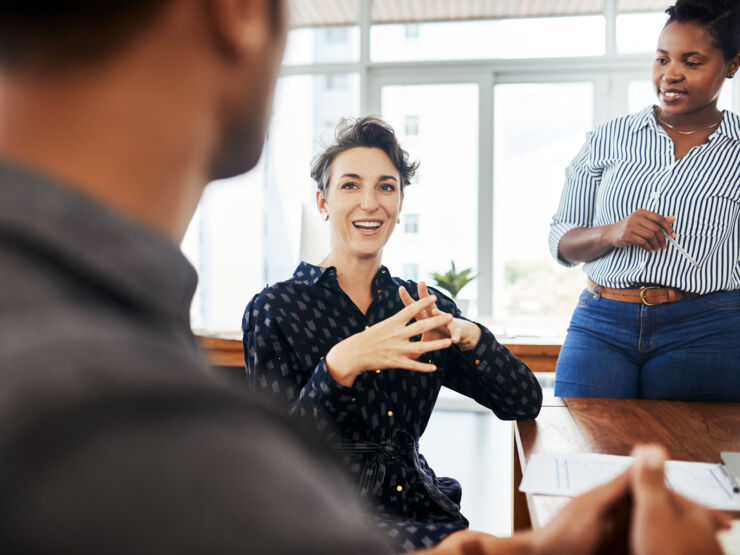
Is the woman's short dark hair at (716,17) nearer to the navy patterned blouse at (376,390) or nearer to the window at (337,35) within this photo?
the navy patterned blouse at (376,390)

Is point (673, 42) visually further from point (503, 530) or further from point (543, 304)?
point (543, 304)

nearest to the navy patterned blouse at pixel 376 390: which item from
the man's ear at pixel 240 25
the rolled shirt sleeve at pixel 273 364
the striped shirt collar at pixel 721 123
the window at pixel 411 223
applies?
the rolled shirt sleeve at pixel 273 364

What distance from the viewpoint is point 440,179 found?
5.16 m

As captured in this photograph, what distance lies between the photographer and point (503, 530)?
2.69 metres

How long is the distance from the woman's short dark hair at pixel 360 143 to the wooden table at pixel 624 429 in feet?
2.51

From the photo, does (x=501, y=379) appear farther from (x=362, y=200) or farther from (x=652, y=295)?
(x=362, y=200)

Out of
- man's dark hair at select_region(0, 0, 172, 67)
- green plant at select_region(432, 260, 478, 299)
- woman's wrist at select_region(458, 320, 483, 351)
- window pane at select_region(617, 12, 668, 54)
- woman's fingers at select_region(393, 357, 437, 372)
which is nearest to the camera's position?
man's dark hair at select_region(0, 0, 172, 67)

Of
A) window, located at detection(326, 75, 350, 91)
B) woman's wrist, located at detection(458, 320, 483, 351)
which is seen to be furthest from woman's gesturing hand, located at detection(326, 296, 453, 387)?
window, located at detection(326, 75, 350, 91)

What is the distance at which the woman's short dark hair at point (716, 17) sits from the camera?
5.41 feet

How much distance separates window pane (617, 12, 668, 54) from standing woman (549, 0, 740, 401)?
355cm

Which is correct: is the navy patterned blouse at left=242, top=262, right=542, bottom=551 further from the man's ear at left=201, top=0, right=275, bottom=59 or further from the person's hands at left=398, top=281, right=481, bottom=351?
the man's ear at left=201, top=0, right=275, bottom=59

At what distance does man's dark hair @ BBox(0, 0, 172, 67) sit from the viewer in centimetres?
34

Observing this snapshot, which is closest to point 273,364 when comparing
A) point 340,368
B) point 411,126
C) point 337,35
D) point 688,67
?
point 340,368

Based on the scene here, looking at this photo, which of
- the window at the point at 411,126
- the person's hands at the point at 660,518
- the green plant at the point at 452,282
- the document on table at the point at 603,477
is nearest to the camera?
the person's hands at the point at 660,518
